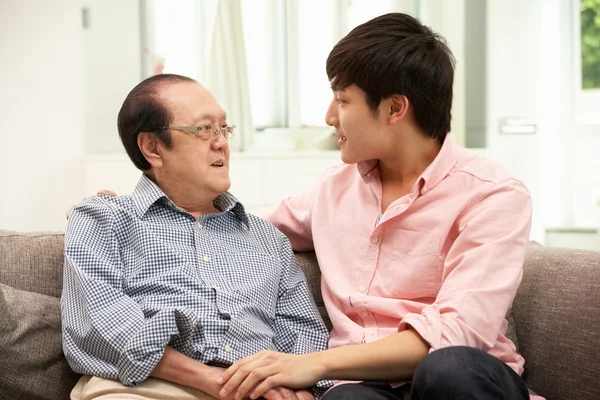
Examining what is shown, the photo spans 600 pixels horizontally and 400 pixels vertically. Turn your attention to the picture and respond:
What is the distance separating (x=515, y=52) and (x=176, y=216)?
3554mm

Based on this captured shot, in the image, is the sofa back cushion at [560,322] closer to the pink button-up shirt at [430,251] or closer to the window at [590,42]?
the pink button-up shirt at [430,251]

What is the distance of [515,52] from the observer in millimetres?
4836

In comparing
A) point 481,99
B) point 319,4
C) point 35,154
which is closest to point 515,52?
point 481,99

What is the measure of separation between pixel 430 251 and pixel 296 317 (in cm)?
40

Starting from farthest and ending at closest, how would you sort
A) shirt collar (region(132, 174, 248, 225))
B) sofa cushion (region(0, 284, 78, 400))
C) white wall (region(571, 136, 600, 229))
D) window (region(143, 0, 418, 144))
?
white wall (region(571, 136, 600, 229)) < window (region(143, 0, 418, 144)) < shirt collar (region(132, 174, 248, 225)) < sofa cushion (region(0, 284, 78, 400))

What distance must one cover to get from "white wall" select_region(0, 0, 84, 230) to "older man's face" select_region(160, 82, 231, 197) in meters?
2.46

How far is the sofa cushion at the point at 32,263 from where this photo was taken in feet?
6.00

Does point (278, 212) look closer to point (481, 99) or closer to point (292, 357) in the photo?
point (292, 357)

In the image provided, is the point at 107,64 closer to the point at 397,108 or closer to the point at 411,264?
the point at 397,108

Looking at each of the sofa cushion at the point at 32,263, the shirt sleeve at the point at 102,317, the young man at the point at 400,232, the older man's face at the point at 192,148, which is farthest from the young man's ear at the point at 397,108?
the sofa cushion at the point at 32,263

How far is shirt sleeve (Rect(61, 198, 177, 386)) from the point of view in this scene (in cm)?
154

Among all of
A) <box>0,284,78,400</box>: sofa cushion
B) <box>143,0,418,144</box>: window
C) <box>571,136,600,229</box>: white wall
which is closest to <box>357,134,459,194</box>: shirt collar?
<box>0,284,78,400</box>: sofa cushion

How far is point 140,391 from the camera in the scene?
→ 1565 millimetres

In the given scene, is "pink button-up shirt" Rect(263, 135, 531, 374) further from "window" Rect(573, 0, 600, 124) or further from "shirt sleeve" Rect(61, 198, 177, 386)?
"window" Rect(573, 0, 600, 124)
